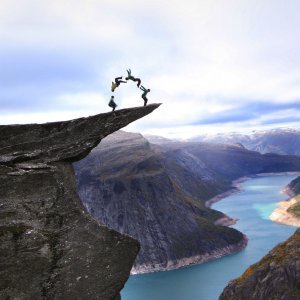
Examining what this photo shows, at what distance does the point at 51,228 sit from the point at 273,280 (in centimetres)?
5327

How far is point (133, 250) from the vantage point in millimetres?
20359

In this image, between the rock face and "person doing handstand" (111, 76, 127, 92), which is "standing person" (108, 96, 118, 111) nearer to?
"person doing handstand" (111, 76, 127, 92)

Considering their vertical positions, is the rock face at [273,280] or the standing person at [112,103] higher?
the standing person at [112,103]

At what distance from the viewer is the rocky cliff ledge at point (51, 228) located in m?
18.5

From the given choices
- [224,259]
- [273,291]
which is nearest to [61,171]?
[273,291]

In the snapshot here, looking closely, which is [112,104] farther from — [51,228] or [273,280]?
[273,280]

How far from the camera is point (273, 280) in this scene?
63531 millimetres

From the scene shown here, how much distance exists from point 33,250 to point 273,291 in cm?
5296

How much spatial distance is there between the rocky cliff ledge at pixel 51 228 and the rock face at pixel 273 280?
160ft

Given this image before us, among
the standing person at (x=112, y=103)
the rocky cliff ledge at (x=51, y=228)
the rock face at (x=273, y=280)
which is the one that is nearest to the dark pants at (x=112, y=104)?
the standing person at (x=112, y=103)

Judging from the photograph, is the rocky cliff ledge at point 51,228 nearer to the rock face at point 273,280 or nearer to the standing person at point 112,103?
the standing person at point 112,103

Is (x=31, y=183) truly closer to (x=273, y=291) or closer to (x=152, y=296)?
(x=273, y=291)

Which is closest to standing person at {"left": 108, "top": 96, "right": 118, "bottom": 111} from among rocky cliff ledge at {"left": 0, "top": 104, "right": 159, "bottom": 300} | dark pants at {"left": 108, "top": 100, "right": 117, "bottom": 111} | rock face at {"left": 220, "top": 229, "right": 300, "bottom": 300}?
dark pants at {"left": 108, "top": 100, "right": 117, "bottom": 111}

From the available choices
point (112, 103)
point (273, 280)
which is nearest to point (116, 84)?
point (112, 103)
